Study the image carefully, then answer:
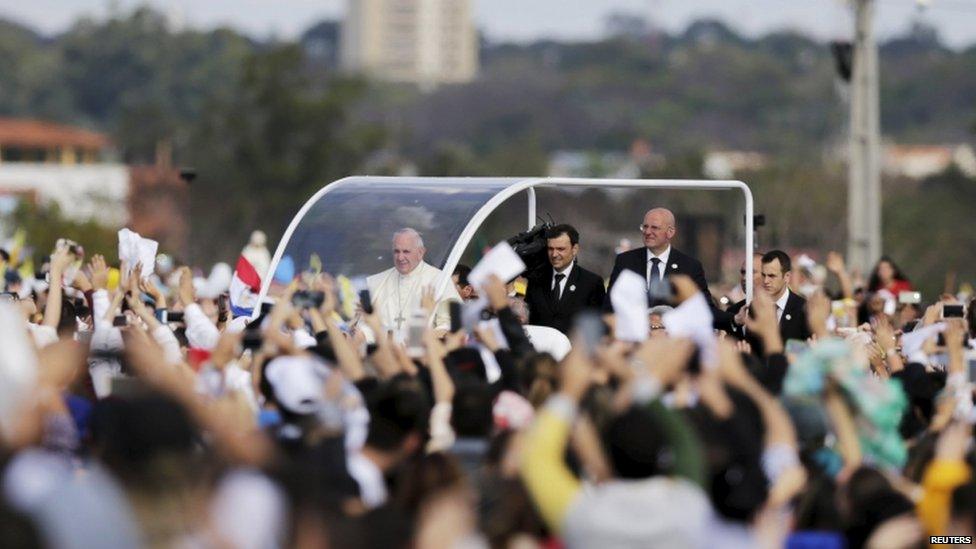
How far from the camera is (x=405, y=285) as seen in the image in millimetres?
14961

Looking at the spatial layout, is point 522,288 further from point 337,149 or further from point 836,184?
point 337,149

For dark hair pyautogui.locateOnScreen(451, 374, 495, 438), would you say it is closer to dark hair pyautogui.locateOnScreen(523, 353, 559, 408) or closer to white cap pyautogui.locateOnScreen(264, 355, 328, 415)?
dark hair pyautogui.locateOnScreen(523, 353, 559, 408)

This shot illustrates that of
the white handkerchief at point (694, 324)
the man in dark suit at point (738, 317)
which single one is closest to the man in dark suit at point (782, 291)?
the man in dark suit at point (738, 317)

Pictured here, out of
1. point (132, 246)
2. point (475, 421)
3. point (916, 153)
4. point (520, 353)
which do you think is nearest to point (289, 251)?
point (132, 246)

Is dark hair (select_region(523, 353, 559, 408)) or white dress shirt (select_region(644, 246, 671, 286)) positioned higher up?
white dress shirt (select_region(644, 246, 671, 286))

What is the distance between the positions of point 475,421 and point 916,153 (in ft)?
424

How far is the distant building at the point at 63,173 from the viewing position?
80.3 meters

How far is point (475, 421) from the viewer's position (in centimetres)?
970

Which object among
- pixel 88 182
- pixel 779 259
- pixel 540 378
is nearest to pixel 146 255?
pixel 779 259

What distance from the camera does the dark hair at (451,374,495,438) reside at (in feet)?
31.8

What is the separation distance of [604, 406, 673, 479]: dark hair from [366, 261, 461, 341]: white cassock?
5958 mm

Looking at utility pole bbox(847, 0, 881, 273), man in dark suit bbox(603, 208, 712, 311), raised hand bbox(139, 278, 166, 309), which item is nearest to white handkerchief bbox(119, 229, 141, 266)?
raised hand bbox(139, 278, 166, 309)

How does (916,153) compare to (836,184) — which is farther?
(916,153)

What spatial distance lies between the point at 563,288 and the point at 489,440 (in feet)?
18.1
